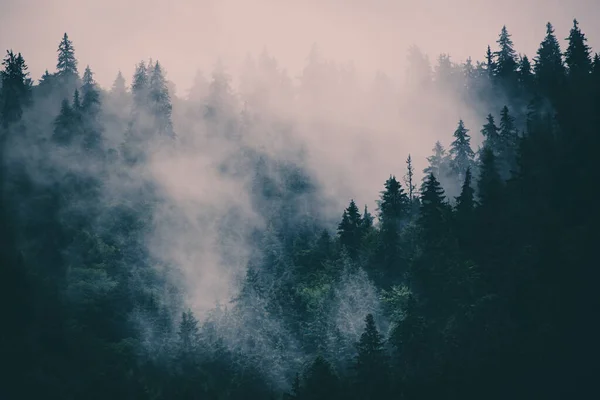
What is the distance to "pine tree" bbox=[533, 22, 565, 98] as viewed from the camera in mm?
104000

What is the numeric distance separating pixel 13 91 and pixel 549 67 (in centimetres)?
8643

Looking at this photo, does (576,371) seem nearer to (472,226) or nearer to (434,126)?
(472,226)

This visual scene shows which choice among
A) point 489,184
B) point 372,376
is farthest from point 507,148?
point 372,376

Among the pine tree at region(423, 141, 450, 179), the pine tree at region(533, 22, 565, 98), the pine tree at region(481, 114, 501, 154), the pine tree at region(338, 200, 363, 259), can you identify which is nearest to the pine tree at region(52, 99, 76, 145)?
the pine tree at region(338, 200, 363, 259)

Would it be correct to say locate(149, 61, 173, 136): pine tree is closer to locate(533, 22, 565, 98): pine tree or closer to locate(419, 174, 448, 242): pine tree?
locate(419, 174, 448, 242): pine tree

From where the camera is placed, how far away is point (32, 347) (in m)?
80.2

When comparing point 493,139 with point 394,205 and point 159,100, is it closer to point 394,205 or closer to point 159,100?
point 394,205

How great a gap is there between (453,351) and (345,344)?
13.3 m

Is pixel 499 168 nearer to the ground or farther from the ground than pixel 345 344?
farther from the ground

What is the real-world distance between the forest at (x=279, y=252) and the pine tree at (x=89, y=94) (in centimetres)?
61

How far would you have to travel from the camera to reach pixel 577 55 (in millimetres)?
107875

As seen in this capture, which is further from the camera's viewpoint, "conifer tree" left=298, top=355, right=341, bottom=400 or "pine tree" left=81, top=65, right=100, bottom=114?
"pine tree" left=81, top=65, right=100, bottom=114

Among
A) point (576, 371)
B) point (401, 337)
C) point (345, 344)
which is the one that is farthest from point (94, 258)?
point (576, 371)

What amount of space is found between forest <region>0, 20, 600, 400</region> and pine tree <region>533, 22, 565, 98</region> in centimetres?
50
